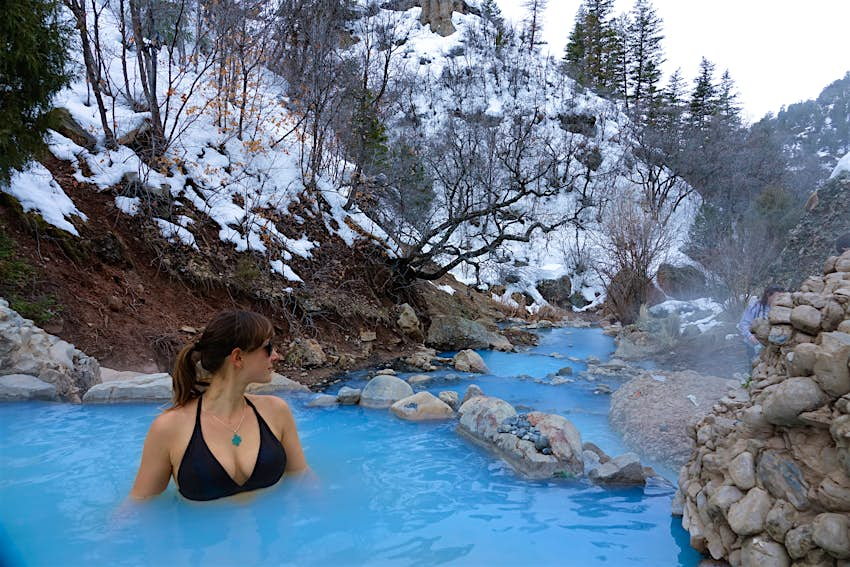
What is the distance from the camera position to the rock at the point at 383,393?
17.6ft

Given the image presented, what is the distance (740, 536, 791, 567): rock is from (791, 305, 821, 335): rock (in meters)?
0.88

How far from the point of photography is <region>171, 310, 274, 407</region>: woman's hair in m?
2.23

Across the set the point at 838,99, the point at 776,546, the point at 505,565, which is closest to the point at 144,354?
the point at 505,565

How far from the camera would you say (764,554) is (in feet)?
6.11

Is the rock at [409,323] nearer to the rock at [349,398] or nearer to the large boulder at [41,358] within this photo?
the rock at [349,398]

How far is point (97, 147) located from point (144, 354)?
3.76 m

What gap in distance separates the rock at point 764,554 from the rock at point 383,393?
3757 mm

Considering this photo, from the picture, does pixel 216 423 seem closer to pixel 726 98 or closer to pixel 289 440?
pixel 289 440

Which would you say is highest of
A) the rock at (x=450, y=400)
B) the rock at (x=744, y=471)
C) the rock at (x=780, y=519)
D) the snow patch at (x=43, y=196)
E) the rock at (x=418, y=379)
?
the snow patch at (x=43, y=196)

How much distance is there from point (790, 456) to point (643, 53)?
41.3 m

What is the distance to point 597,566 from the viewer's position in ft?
7.81

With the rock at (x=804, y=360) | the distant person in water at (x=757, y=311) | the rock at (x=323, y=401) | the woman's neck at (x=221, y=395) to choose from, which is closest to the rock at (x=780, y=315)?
the rock at (x=804, y=360)

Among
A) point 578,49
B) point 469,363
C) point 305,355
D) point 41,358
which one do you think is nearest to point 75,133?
point 41,358

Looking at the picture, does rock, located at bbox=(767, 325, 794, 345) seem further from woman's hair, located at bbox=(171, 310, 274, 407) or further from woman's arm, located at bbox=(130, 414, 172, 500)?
woman's arm, located at bbox=(130, 414, 172, 500)
